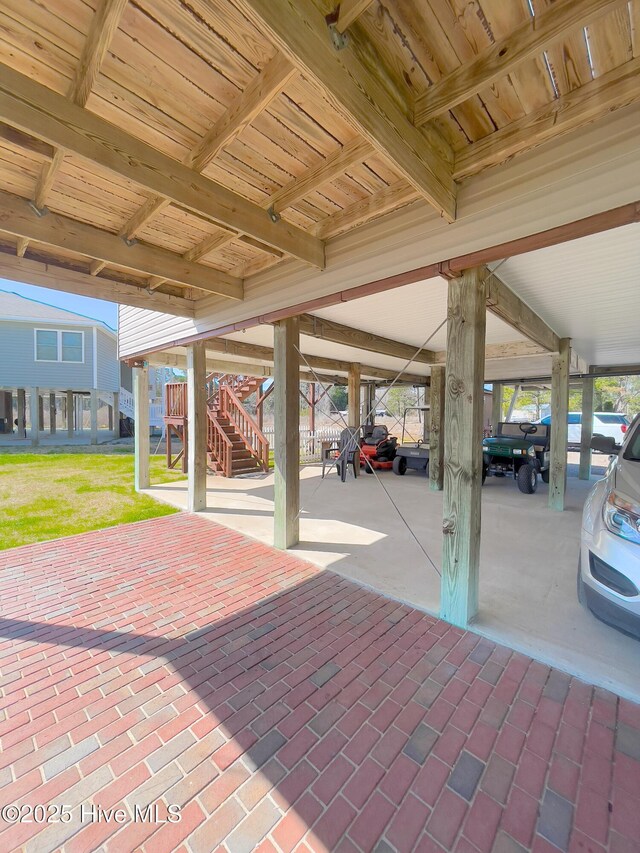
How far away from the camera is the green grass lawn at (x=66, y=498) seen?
4613mm

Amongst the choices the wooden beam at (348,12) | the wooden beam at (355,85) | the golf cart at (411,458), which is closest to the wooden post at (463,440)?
the wooden beam at (355,85)

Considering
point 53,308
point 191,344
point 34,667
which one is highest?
point 53,308

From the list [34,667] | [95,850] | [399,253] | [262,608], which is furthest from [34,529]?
[399,253]

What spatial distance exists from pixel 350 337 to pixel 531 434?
542 cm

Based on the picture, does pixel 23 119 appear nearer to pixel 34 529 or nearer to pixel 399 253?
pixel 399 253

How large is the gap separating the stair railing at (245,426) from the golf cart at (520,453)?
16.7 ft

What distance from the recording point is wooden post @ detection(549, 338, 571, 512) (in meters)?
5.64

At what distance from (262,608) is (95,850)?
1568 mm

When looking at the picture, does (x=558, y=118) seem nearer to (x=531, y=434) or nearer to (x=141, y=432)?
(x=141, y=432)

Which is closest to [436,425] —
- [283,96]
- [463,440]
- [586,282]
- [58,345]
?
[586,282]

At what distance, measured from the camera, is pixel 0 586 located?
303 centimetres

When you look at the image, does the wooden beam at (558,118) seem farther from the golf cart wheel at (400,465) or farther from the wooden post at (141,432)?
the golf cart wheel at (400,465)

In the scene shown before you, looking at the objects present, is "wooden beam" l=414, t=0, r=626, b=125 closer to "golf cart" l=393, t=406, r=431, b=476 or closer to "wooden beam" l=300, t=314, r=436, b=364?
"wooden beam" l=300, t=314, r=436, b=364

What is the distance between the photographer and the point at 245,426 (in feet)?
32.2
